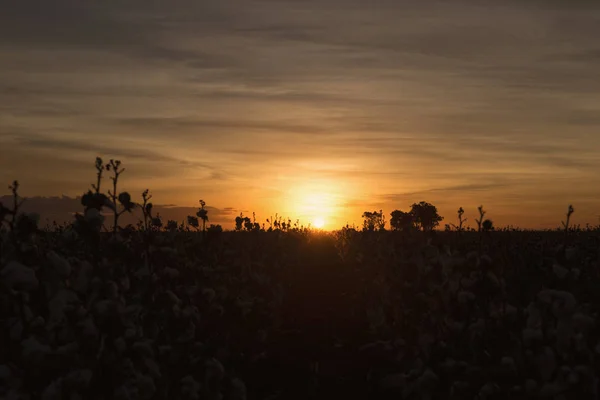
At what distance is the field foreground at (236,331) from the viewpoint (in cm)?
798

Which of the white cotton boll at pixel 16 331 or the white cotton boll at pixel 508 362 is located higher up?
the white cotton boll at pixel 16 331

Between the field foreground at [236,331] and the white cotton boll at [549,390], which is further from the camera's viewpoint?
the white cotton boll at [549,390]

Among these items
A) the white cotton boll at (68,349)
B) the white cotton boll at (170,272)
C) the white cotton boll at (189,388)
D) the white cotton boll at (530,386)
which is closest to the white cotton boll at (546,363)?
the white cotton boll at (530,386)

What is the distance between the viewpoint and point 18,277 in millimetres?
7176

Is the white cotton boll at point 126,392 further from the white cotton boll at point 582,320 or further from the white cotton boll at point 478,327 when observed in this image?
the white cotton boll at point 582,320

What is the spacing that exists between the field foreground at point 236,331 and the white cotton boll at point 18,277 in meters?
0.02

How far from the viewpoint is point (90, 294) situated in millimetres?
8375

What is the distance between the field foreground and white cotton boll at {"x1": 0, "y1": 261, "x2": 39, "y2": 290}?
0.06ft

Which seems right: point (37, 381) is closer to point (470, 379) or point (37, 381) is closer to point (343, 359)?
point (470, 379)

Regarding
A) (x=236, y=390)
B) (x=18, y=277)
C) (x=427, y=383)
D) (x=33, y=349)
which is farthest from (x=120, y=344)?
(x=427, y=383)

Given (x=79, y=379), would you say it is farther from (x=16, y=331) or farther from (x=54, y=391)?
(x=16, y=331)

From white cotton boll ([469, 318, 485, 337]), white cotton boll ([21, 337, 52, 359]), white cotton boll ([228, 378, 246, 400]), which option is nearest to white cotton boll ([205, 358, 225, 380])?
white cotton boll ([228, 378, 246, 400])

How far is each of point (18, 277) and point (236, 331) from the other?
7581 millimetres

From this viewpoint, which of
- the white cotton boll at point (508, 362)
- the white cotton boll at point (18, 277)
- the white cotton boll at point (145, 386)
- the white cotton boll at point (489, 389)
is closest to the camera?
the white cotton boll at point (18, 277)
